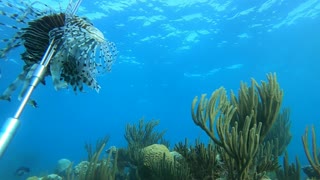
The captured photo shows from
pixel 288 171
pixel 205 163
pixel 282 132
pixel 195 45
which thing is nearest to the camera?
pixel 205 163

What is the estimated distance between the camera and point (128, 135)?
1013 centimetres

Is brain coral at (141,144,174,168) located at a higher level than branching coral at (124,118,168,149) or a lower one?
lower

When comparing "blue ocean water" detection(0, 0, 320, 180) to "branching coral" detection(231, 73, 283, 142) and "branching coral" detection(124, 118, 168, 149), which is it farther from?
"branching coral" detection(231, 73, 283, 142)

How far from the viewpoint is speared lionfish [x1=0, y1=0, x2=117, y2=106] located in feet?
8.19

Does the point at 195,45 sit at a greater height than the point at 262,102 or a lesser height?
greater

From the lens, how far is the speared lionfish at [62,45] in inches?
98.3

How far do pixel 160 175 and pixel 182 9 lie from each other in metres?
Result: 18.7

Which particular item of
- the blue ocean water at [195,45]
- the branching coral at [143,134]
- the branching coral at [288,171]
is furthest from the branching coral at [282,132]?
the branching coral at [143,134]

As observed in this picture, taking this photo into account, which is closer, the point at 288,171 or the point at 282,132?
the point at 288,171

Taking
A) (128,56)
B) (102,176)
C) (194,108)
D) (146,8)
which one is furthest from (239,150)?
(128,56)

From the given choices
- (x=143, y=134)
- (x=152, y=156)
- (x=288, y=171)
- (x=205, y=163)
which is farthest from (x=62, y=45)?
(x=143, y=134)

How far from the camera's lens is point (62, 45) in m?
2.41

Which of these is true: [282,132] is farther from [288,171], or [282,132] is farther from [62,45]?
[62,45]

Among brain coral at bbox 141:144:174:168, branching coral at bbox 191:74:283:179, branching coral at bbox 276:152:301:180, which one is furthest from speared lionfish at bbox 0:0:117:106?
branching coral at bbox 276:152:301:180
